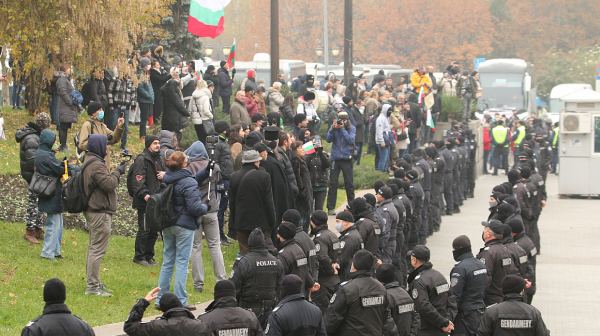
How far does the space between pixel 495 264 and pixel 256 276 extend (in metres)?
3.44

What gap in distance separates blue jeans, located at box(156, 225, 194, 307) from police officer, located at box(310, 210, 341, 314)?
1.60 metres

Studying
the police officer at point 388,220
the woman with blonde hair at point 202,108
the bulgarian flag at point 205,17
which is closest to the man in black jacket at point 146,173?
the police officer at point 388,220

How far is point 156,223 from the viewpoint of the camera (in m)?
8.09

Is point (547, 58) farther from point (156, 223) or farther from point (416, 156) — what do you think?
point (156, 223)

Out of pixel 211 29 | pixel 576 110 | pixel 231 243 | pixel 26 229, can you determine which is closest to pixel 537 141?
pixel 576 110

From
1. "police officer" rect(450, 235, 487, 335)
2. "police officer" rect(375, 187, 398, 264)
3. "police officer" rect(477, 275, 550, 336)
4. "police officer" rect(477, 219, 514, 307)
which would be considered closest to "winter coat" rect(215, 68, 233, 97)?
"police officer" rect(375, 187, 398, 264)

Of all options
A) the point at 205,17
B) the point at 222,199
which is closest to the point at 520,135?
the point at 205,17

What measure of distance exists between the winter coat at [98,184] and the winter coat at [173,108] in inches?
252

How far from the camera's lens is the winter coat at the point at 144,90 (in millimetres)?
16219

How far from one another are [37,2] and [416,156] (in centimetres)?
879

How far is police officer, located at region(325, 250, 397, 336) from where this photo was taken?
6863 mm

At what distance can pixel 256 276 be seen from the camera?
7.20m

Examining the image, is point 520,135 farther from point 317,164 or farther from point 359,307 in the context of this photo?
point 359,307

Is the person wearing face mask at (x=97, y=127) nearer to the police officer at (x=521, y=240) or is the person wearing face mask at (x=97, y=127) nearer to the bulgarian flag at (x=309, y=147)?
the bulgarian flag at (x=309, y=147)
